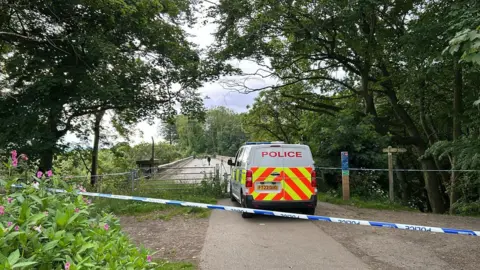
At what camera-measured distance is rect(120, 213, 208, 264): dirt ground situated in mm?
6271

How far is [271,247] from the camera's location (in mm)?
6512

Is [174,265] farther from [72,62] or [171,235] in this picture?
[72,62]

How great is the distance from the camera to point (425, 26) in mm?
10867

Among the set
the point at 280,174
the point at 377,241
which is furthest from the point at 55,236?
the point at 280,174

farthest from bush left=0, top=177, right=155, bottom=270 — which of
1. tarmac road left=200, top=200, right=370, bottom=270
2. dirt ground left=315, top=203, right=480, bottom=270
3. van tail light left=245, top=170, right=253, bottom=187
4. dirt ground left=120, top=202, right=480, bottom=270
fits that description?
van tail light left=245, top=170, right=253, bottom=187

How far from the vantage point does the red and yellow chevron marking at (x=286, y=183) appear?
875 cm

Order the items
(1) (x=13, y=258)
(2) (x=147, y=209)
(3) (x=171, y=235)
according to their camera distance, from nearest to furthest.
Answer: (1) (x=13, y=258), (3) (x=171, y=235), (2) (x=147, y=209)

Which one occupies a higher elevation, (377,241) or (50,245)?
(50,245)

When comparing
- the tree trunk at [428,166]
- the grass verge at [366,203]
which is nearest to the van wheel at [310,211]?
the grass verge at [366,203]

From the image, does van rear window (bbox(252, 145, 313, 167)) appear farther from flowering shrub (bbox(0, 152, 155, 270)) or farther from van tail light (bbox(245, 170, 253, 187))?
flowering shrub (bbox(0, 152, 155, 270))

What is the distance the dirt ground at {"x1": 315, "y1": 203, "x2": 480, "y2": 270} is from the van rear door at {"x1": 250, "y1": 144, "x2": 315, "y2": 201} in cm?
96

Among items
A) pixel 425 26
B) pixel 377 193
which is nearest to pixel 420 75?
pixel 425 26

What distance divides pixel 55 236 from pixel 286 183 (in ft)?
22.6

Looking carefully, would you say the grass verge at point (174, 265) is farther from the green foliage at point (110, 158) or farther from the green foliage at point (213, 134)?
the green foliage at point (213, 134)
